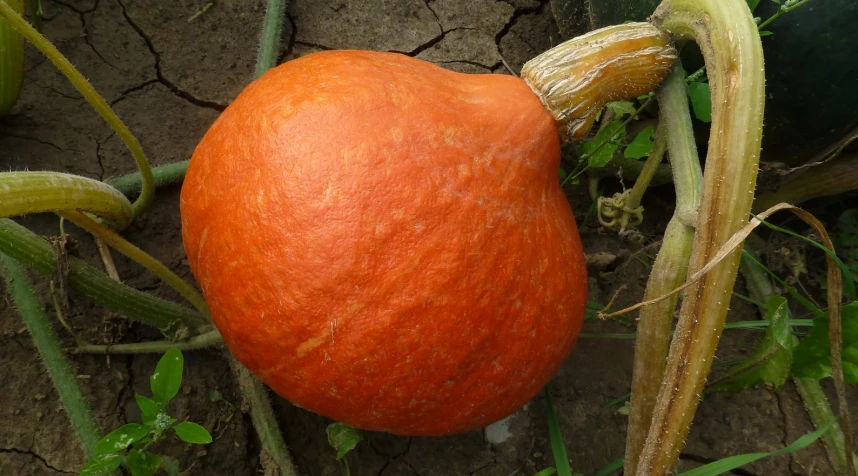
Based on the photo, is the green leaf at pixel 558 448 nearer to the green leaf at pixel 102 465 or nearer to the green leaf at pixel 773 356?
the green leaf at pixel 773 356

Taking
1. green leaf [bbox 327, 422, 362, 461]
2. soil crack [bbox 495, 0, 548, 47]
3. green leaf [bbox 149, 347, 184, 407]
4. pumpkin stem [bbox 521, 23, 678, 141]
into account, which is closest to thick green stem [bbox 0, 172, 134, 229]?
green leaf [bbox 149, 347, 184, 407]

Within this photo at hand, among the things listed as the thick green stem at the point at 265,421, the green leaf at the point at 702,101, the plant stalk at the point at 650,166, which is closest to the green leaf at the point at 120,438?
the thick green stem at the point at 265,421

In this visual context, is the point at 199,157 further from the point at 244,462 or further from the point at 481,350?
the point at 244,462

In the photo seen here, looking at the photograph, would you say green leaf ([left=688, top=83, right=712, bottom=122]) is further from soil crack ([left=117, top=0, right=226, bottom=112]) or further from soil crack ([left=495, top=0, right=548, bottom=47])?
soil crack ([left=117, top=0, right=226, bottom=112])

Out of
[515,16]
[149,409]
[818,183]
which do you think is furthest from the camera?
[515,16]

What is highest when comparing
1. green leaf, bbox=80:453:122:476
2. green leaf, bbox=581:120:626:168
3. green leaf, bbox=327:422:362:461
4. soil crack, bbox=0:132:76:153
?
soil crack, bbox=0:132:76:153

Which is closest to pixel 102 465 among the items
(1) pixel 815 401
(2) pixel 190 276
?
(2) pixel 190 276

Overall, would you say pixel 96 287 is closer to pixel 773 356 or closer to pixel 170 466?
pixel 170 466
